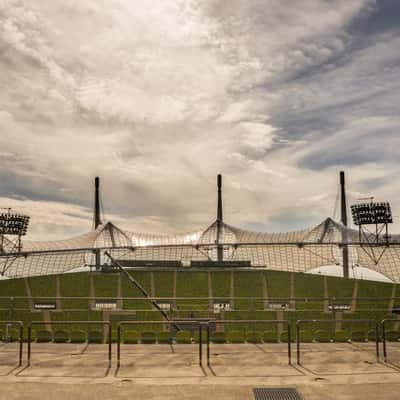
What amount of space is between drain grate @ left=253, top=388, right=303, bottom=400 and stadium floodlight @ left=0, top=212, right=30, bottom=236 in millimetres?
62682

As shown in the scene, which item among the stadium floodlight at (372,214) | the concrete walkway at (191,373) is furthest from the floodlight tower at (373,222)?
the concrete walkway at (191,373)

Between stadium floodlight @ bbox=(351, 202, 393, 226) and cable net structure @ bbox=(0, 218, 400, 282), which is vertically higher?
stadium floodlight @ bbox=(351, 202, 393, 226)

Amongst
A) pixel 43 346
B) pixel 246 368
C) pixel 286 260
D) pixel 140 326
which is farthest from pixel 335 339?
pixel 286 260

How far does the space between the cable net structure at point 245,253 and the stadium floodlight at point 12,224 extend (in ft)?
8.50

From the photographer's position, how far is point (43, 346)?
883 inches

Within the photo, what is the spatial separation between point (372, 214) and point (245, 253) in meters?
19.7

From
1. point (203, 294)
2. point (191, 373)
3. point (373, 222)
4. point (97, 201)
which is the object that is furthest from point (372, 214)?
point (191, 373)

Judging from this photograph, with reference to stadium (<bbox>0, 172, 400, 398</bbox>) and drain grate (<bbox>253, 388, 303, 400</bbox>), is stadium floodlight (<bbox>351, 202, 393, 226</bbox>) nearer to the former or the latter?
stadium (<bbox>0, 172, 400, 398</bbox>)

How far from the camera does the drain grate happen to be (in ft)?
44.3

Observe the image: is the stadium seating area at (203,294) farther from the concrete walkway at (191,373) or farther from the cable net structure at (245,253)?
the concrete walkway at (191,373)

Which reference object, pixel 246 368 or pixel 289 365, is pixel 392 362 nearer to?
pixel 289 365

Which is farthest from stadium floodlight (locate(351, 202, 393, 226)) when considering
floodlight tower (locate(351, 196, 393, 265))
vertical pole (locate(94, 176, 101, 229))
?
vertical pole (locate(94, 176, 101, 229))

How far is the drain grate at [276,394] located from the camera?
13516 mm

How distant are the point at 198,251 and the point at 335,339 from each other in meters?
46.0
